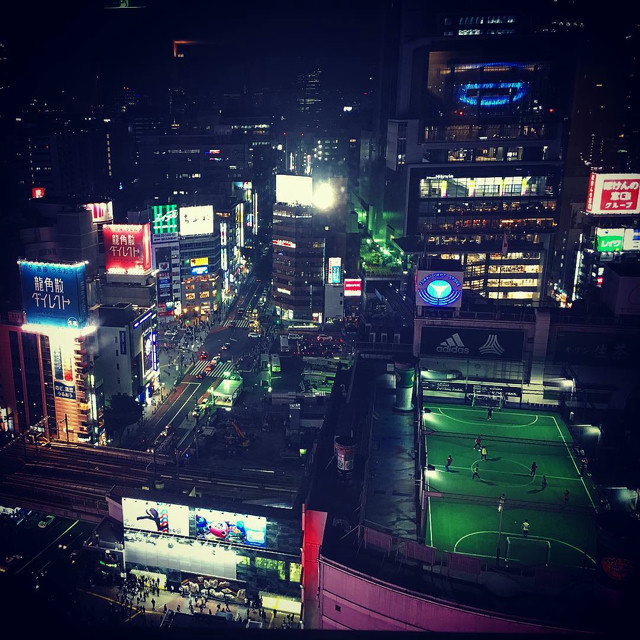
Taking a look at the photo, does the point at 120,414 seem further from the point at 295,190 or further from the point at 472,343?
the point at 295,190

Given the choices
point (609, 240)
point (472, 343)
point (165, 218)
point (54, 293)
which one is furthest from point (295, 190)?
point (472, 343)

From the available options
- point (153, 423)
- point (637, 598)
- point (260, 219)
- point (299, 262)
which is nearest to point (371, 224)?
point (260, 219)

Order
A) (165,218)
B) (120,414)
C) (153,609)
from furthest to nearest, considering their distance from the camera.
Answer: (165,218) < (120,414) < (153,609)

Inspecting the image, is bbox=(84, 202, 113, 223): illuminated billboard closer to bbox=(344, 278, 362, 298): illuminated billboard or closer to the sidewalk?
bbox=(344, 278, 362, 298): illuminated billboard

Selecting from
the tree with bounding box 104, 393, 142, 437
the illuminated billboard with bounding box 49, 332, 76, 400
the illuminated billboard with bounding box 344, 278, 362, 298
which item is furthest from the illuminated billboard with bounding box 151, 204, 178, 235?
the illuminated billboard with bounding box 49, 332, 76, 400

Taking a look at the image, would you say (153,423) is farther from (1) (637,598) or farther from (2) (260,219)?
(2) (260,219)

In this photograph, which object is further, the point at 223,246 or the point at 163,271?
the point at 223,246

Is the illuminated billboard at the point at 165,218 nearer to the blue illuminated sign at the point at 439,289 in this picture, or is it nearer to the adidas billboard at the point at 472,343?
the blue illuminated sign at the point at 439,289

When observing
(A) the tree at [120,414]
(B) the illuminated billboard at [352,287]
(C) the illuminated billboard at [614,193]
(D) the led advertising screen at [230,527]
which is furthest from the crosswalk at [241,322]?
(D) the led advertising screen at [230,527]
